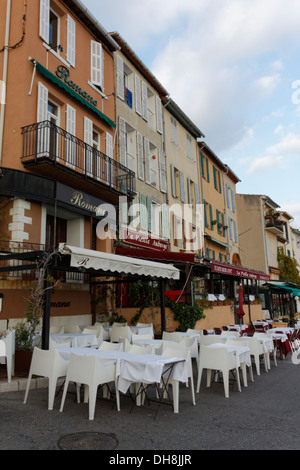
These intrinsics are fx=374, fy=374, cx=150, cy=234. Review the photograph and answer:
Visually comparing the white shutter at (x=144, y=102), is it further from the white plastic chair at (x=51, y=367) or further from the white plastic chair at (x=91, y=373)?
the white plastic chair at (x=91, y=373)

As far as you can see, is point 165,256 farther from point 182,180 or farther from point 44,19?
point 182,180

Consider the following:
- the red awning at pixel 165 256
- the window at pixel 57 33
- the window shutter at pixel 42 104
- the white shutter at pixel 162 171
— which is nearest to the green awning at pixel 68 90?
the window shutter at pixel 42 104

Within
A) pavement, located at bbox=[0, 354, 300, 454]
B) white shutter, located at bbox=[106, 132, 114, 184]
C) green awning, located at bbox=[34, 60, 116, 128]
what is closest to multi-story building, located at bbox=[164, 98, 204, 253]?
white shutter, located at bbox=[106, 132, 114, 184]

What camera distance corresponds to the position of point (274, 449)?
4.14 metres

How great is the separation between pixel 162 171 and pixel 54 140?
8.50 meters

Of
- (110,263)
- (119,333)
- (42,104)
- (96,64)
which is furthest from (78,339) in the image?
(96,64)

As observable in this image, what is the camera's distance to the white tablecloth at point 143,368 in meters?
5.38

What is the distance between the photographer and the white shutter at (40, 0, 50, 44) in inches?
477

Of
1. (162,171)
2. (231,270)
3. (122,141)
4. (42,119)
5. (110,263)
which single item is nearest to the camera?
(110,263)

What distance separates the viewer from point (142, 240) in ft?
54.5

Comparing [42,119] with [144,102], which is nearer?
[42,119]

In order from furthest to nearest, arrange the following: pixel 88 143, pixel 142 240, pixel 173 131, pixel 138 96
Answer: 1. pixel 173 131
2. pixel 138 96
3. pixel 142 240
4. pixel 88 143

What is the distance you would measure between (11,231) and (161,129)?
12.0m

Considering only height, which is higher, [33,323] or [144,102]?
[144,102]
